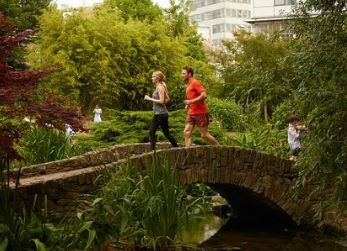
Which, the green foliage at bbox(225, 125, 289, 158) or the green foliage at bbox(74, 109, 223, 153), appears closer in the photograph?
the green foliage at bbox(225, 125, 289, 158)

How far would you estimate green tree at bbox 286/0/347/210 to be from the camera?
6.84 metres

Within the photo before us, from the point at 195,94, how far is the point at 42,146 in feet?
13.1

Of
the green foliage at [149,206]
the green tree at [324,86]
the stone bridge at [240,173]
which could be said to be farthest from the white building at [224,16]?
the green tree at [324,86]

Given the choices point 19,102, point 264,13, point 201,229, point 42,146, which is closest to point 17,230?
point 19,102

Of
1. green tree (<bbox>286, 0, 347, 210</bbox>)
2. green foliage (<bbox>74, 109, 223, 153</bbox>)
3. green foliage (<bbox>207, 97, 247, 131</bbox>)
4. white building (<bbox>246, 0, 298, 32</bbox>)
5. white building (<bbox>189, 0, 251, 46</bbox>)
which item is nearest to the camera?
green tree (<bbox>286, 0, 347, 210</bbox>)

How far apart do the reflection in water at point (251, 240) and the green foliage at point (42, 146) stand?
3348 millimetres

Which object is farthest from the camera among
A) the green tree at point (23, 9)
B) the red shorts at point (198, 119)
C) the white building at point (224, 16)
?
the white building at point (224, 16)

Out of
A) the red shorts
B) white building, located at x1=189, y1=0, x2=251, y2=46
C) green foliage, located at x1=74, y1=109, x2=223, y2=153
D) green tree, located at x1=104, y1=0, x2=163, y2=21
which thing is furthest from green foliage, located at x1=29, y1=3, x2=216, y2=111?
white building, located at x1=189, y1=0, x2=251, y2=46

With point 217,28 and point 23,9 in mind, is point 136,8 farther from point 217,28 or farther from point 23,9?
point 217,28

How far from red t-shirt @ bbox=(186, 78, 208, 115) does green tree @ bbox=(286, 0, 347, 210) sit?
12.4ft

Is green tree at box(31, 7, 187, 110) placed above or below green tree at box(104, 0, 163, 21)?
below

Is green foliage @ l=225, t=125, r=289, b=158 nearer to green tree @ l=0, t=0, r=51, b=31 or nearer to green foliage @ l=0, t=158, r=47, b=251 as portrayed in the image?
green foliage @ l=0, t=158, r=47, b=251

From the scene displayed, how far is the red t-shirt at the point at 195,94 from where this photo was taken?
36.9 ft

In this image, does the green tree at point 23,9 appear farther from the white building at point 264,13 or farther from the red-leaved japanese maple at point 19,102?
the red-leaved japanese maple at point 19,102
